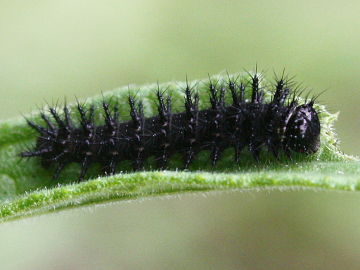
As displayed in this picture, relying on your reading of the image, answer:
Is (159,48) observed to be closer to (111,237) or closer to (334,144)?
(111,237)

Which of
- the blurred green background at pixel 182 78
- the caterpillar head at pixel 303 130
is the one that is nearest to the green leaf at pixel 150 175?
the caterpillar head at pixel 303 130

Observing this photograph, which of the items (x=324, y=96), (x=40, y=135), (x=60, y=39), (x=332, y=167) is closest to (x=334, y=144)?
(x=332, y=167)

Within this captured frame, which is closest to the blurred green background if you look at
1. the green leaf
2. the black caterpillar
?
the black caterpillar

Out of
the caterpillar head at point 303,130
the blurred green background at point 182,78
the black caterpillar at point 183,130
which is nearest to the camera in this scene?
the caterpillar head at point 303,130

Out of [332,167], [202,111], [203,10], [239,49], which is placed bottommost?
[332,167]

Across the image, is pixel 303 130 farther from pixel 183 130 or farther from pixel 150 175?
pixel 150 175

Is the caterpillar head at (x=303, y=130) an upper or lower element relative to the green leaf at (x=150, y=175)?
upper

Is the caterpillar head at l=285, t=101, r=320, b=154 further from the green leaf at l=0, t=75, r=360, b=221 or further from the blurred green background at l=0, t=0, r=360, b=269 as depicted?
the blurred green background at l=0, t=0, r=360, b=269

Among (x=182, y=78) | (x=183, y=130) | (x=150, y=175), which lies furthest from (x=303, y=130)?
(x=182, y=78)

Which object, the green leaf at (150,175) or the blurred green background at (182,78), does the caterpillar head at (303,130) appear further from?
the blurred green background at (182,78)
